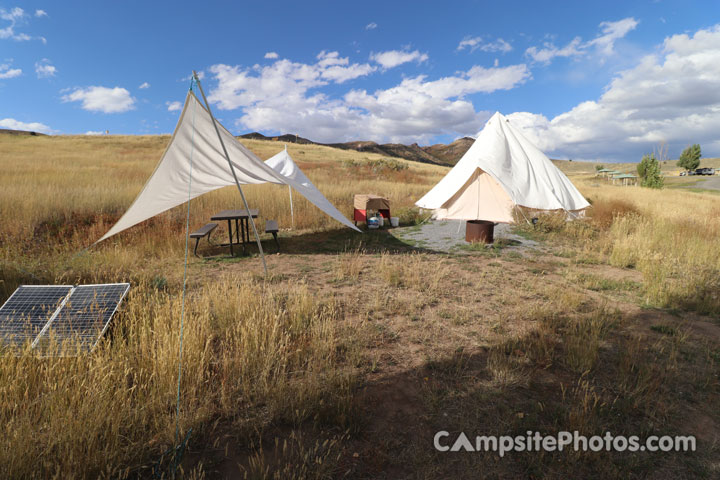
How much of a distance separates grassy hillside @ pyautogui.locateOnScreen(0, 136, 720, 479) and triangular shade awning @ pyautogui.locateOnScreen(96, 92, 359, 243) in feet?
3.38

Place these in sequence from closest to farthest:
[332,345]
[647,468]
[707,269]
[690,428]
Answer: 1. [647,468]
2. [690,428]
3. [332,345]
4. [707,269]

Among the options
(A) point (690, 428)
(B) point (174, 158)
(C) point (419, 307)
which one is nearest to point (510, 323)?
(C) point (419, 307)

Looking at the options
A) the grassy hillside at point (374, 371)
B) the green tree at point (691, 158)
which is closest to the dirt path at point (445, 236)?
the grassy hillside at point (374, 371)

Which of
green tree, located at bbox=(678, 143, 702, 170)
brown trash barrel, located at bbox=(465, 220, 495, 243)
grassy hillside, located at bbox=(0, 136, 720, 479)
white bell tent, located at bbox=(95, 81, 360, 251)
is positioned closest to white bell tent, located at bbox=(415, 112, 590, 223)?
brown trash barrel, located at bbox=(465, 220, 495, 243)

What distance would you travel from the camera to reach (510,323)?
357 cm

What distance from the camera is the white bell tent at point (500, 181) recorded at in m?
8.29

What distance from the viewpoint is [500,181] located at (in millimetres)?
8031

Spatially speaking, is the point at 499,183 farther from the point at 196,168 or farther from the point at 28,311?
the point at 28,311

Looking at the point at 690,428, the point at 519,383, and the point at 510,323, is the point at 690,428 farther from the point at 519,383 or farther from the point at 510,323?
the point at 510,323

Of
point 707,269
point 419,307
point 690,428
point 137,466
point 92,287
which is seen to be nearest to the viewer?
point 137,466

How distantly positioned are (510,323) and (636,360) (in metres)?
1.08

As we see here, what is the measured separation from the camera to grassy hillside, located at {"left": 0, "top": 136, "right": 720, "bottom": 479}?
1.79 metres

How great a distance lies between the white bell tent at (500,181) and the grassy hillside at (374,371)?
2901 mm

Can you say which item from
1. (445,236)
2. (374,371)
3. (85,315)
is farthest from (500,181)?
(85,315)
